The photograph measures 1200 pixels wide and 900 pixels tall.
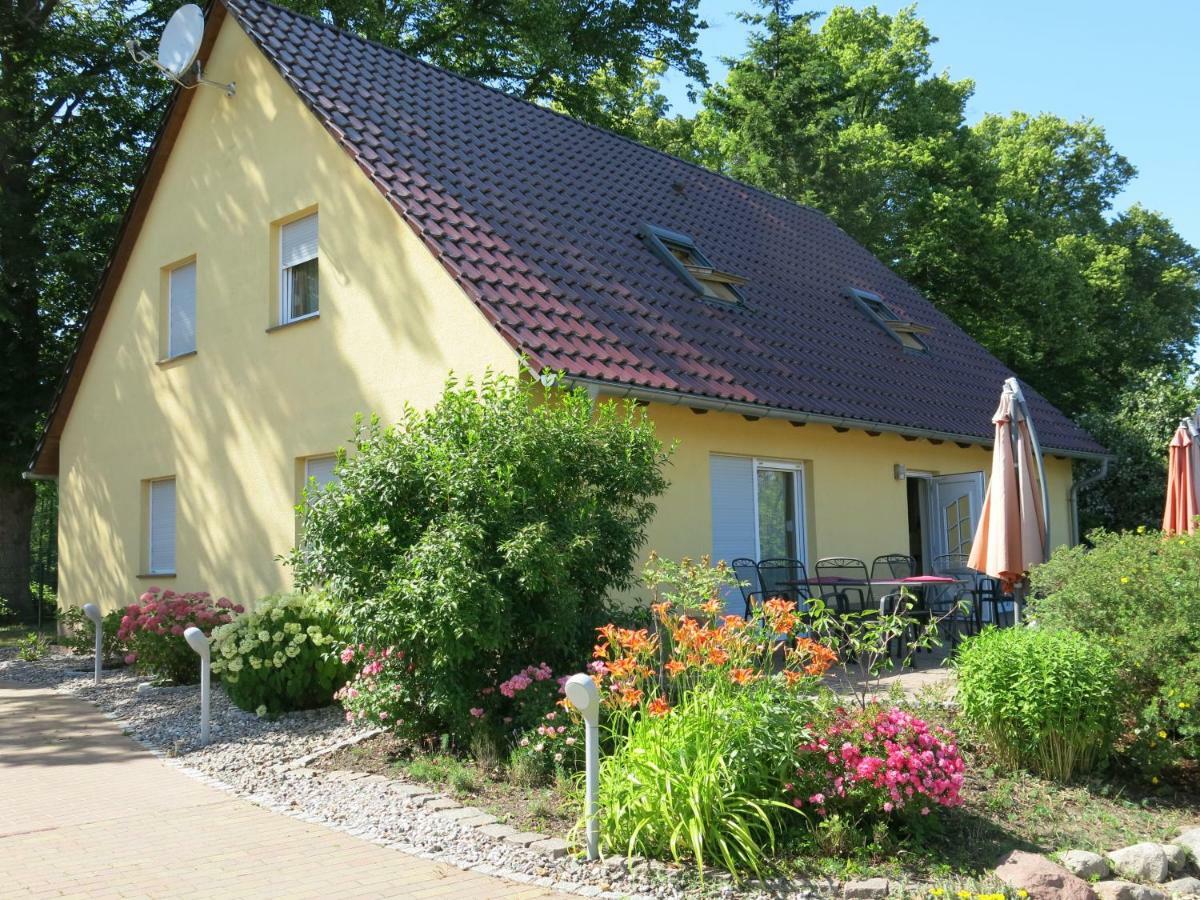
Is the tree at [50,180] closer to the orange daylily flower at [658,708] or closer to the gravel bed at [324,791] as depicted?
the gravel bed at [324,791]

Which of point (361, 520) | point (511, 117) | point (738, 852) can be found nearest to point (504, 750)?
→ point (361, 520)

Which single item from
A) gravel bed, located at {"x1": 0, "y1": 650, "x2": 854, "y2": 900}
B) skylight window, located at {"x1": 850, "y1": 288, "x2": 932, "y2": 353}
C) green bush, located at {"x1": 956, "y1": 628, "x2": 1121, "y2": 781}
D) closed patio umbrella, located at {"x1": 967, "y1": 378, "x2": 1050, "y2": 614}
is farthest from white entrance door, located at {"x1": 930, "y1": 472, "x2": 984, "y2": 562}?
Result: gravel bed, located at {"x1": 0, "y1": 650, "x2": 854, "y2": 900}

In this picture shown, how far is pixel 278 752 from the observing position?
8.32 metres

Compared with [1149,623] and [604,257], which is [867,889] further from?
[604,257]

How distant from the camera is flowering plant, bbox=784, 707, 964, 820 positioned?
18.5 ft

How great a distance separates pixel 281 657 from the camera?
30.8 ft

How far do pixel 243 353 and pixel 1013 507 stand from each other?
9.06 metres

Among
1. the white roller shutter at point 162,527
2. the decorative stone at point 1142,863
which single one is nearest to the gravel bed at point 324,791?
the decorative stone at point 1142,863

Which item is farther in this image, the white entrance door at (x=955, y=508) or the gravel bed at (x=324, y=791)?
the white entrance door at (x=955, y=508)

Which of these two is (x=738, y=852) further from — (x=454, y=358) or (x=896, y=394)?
(x=896, y=394)

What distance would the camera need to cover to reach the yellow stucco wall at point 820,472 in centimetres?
1114

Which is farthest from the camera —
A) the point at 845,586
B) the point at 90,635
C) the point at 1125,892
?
the point at 90,635

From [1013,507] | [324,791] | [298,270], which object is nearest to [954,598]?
[1013,507]

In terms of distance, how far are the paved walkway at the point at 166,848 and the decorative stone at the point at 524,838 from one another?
386mm
